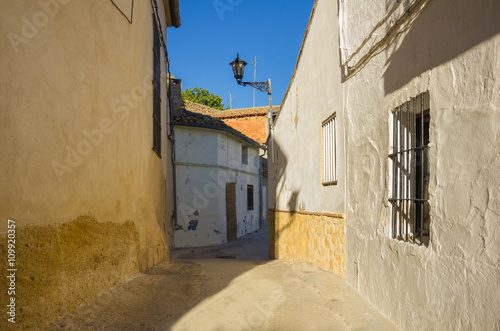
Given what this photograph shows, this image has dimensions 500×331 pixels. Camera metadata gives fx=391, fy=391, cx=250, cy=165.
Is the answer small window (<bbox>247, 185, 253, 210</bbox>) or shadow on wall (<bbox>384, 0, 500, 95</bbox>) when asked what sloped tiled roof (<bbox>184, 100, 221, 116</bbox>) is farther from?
shadow on wall (<bbox>384, 0, 500, 95</bbox>)

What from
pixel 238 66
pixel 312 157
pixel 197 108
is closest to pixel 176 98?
pixel 238 66

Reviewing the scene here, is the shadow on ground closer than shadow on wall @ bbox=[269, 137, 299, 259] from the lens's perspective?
Yes

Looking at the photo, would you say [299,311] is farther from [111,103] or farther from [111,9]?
[111,9]

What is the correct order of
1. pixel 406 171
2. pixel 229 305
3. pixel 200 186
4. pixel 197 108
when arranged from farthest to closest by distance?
pixel 197 108
pixel 200 186
pixel 229 305
pixel 406 171

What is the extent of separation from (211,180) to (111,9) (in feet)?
40.6

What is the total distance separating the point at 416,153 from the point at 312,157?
3357 millimetres

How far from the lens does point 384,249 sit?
365 centimetres

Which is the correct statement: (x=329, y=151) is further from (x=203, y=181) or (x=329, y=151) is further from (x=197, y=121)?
(x=203, y=181)

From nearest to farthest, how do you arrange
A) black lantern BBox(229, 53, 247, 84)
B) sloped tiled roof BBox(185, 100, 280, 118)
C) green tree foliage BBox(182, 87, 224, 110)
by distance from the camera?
black lantern BBox(229, 53, 247, 84)
sloped tiled roof BBox(185, 100, 280, 118)
green tree foliage BBox(182, 87, 224, 110)

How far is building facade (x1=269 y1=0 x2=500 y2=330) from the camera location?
2238 millimetres

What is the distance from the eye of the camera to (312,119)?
6.91 metres

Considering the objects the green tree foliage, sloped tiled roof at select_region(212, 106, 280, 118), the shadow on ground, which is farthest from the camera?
the green tree foliage

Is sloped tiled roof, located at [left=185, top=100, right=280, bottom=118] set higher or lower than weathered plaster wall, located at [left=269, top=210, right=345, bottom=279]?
higher

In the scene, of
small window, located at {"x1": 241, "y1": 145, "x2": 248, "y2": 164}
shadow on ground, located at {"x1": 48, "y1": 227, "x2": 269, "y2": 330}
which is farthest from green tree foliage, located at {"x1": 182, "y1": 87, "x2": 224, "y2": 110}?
shadow on ground, located at {"x1": 48, "y1": 227, "x2": 269, "y2": 330}
